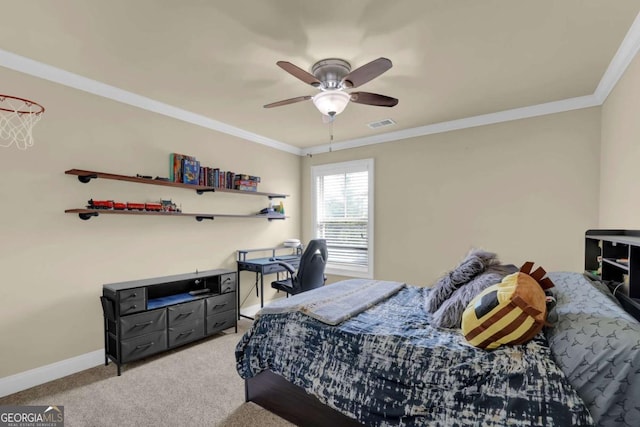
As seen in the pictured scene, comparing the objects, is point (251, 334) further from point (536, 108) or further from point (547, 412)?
point (536, 108)

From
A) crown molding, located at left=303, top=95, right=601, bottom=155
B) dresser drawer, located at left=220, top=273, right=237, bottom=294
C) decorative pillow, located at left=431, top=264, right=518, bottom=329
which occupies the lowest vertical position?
dresser drawer, located at left=220, top=273, right=237, bottom=294

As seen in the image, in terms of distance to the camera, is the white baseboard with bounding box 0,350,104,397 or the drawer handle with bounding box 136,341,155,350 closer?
the white baseboard with bounding box 0,350,104,397

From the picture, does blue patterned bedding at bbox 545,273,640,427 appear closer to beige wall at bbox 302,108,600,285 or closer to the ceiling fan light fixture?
the ceiling fan light fixture

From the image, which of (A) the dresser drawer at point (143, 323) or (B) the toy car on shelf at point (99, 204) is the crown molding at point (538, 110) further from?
(A) the dresser drawer at point (143, 323)

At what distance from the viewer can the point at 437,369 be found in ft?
4.78

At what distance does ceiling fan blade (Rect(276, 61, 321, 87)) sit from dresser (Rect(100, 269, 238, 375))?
89.9 inches

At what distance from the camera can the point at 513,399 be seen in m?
1.28

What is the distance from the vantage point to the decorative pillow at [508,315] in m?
1.36

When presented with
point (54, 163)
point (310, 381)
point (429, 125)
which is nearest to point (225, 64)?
point (54, 163)

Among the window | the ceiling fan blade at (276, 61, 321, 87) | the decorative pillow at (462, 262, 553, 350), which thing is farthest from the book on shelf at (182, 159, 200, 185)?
the decorative pillow at (462, 262, 553, 350)

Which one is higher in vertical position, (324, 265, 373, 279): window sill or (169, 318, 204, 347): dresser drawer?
(324, 265, 373, 279): window sill

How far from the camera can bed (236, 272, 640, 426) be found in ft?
3.84

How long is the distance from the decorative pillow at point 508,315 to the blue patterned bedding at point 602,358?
0.11 metres

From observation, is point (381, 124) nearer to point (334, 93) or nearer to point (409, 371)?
point (334, 93)
